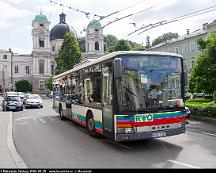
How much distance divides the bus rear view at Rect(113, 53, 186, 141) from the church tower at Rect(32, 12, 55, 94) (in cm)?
8849

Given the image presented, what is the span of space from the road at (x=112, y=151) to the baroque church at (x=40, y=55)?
78.1 m

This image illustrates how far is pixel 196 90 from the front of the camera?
1956cm

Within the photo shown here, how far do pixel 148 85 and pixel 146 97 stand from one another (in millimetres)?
385

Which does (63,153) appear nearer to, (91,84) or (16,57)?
(91,84)

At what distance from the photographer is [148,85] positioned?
1018cm

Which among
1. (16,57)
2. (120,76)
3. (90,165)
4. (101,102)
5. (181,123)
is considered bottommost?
(90,165)

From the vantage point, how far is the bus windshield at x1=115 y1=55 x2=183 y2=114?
9.97 metres

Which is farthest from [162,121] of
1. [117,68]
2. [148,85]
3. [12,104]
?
[12,104]

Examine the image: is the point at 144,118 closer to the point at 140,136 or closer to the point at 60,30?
the point at 140,136

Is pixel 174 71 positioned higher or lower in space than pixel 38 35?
lower

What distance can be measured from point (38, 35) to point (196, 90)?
82.1 meters

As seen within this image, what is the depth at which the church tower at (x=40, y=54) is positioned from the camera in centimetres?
9600

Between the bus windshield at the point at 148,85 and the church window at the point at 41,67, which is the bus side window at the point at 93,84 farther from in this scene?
the church window at the point at 41,67

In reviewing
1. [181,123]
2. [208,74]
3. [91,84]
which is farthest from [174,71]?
[208,74]
